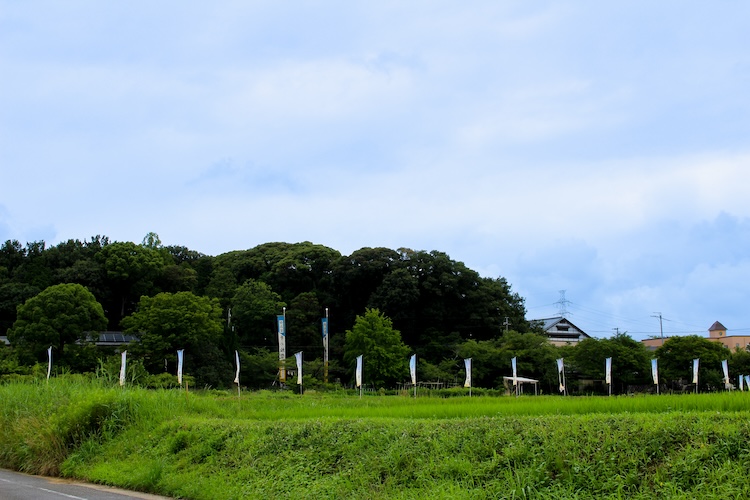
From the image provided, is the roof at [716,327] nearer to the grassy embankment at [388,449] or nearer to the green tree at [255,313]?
the green tree at [255,313]

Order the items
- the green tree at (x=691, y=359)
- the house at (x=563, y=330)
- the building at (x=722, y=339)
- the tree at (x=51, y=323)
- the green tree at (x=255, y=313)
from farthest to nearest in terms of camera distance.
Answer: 1. the house at (x=563, y=330)
2. the building at (x=722, y=339)
3. the green tree at (x=255, y=313)
4. the green tree at (x=691, y=359)
5. the tree at (x=51, y=323)

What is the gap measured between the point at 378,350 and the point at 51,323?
2156 cm

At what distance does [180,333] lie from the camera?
44.3 metres

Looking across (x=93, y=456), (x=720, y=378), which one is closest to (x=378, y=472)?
(x=93, y=456)

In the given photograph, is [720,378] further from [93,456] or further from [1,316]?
[1,316]

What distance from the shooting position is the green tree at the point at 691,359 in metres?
45.3

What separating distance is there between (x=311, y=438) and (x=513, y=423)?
11.6ft

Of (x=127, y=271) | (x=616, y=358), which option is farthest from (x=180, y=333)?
(x=616, y=358)

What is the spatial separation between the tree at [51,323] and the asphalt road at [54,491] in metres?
31.9

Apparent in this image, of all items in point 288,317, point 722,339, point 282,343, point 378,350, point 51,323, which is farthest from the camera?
point 722,339

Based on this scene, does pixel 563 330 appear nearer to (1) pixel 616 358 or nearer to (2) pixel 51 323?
(1) pixel 616 358

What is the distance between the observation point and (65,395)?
16609 millimetres

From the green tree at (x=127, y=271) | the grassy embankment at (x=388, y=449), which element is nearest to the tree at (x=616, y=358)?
the grassy embankment at (x=388, y=449)

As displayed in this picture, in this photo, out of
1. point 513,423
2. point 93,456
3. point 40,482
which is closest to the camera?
point 513,423
